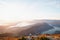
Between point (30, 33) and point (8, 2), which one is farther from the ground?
point (8, 2)

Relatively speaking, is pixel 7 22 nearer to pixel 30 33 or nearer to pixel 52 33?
pixel 30 33

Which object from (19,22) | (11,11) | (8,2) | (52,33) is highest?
(8,2)

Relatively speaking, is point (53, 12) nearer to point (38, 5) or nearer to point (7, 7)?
point (38, 5)

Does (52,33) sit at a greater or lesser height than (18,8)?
lesser

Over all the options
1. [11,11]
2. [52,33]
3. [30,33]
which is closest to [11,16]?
[11,11]

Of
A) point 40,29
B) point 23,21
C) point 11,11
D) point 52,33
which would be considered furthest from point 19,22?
point 52,33
